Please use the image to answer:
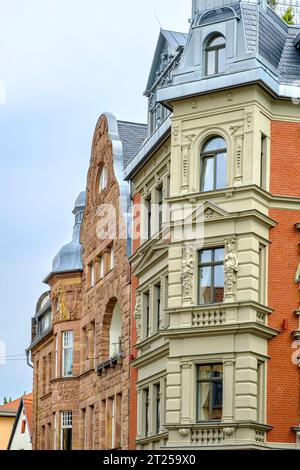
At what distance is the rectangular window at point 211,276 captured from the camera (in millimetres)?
41562

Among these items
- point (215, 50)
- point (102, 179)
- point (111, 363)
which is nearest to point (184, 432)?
point (111, 363)

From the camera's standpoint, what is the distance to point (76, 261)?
59.4 meters

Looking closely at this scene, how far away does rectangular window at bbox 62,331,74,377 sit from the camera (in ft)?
193

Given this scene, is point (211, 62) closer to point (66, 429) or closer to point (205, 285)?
point (205, 285)

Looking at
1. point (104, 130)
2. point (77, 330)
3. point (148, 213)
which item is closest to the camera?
point (148, 213)

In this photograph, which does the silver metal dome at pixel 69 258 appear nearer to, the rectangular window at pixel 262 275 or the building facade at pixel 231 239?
the building facade at pixel 231 239

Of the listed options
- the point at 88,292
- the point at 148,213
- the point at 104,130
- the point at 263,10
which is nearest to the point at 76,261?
the point at 88,292

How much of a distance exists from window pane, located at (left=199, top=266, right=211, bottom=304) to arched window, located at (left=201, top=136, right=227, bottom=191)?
104 inches

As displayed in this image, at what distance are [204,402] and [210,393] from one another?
354mm

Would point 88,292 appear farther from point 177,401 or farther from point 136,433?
point 177,401

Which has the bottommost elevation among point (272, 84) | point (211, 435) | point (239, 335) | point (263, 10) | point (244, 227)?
point (211, 435)

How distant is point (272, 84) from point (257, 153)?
2350mm

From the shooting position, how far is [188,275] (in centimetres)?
4212

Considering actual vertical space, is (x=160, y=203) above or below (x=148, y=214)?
above
